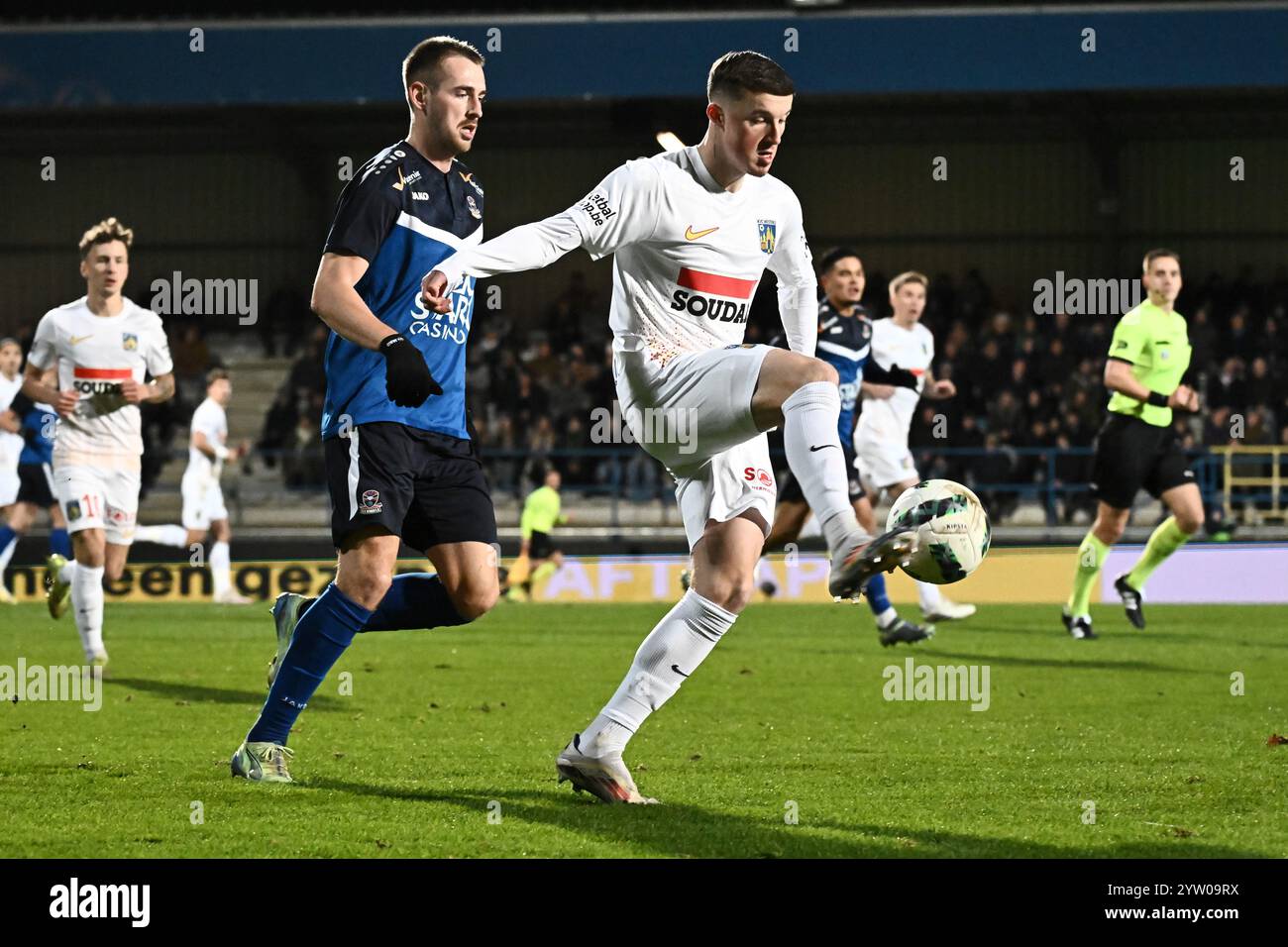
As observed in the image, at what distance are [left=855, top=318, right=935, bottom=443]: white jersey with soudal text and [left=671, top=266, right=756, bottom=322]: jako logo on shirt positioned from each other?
22.9ft

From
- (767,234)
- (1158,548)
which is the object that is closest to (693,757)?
(767,234)

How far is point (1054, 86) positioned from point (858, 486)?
39.8 feet

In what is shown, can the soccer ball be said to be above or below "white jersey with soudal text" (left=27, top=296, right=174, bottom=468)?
below

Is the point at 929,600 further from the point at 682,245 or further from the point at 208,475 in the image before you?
the point at 682,245

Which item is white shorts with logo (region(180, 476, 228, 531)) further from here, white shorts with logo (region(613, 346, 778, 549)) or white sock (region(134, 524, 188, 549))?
white shorts with logo (region(613, 346, 778, 549))

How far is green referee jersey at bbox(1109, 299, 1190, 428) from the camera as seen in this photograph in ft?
36.6

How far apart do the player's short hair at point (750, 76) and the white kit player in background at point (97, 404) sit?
5.21 meters

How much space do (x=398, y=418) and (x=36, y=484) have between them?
13543mm

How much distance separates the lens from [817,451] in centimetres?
455

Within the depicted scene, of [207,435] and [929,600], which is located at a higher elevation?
[207,435]

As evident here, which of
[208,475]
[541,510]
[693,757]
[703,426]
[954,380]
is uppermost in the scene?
[954,380]

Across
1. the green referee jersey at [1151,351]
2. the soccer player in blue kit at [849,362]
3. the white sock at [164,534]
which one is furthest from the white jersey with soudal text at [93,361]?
the green referee jersey at [1151,351]

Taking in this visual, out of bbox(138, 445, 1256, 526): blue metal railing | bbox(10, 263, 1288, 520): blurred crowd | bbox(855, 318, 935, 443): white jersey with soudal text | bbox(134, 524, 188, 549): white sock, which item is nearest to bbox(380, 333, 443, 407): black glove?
bbox(855, 318, 935, 443): white jersey with soudal text

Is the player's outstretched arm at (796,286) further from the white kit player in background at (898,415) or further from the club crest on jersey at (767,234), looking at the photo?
the white kit player in background at (898,415)
